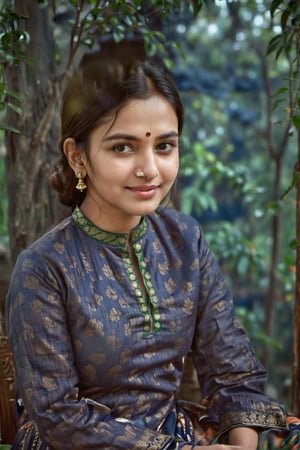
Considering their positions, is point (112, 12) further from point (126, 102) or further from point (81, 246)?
point (81, 246)

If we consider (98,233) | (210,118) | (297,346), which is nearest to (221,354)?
(297,346)

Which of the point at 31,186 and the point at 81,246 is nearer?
the point at 81,246

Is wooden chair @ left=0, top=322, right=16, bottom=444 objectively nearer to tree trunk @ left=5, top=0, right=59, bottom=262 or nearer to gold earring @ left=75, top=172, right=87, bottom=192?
gold earring @ left=75, top=172, right=87, bottom=192

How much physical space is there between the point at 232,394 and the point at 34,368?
1.88ft

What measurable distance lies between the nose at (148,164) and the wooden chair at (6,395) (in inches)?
23.7

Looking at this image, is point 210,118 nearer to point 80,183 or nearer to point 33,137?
point 33,137

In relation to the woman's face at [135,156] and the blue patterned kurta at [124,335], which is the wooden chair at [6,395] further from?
the woman's face at [135,156]

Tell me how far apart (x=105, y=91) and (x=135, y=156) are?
0.17 meters

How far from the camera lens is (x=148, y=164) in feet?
5.25

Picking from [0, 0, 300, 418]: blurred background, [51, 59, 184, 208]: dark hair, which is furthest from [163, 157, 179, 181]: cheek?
[0, 0, 300, 418]: blurred background

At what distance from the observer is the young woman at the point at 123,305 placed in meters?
1.59

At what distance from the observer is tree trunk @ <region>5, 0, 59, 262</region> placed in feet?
7.47

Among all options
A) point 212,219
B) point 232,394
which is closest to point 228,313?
point 232,394

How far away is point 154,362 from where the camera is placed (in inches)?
68.2
